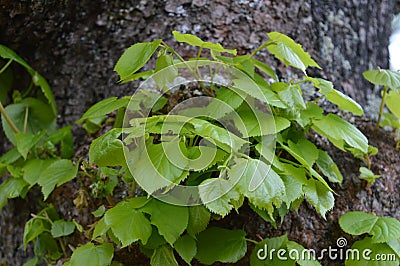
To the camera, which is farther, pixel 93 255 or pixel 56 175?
pixel 56 175

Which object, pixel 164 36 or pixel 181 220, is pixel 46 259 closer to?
pixel 181 220

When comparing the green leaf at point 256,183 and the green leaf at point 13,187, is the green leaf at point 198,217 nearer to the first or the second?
the green leaf at point 256,183

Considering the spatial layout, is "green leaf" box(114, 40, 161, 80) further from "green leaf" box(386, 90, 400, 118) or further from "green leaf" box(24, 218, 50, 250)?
"green leaf" box(386, 90, 400, 118)

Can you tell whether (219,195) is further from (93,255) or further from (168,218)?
(93,255)

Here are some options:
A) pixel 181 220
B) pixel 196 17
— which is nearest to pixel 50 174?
pixel 181 220

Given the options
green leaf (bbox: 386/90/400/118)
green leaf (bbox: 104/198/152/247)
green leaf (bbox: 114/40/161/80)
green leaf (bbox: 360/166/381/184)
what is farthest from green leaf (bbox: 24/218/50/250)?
green leaf (bbox: 386/90/400/118)

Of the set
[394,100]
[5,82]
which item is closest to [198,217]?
[394,100]

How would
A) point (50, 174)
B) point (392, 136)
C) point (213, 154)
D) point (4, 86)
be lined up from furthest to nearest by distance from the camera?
point (4, 86), point (392, 136), point (50, 174), point (213, 154)
